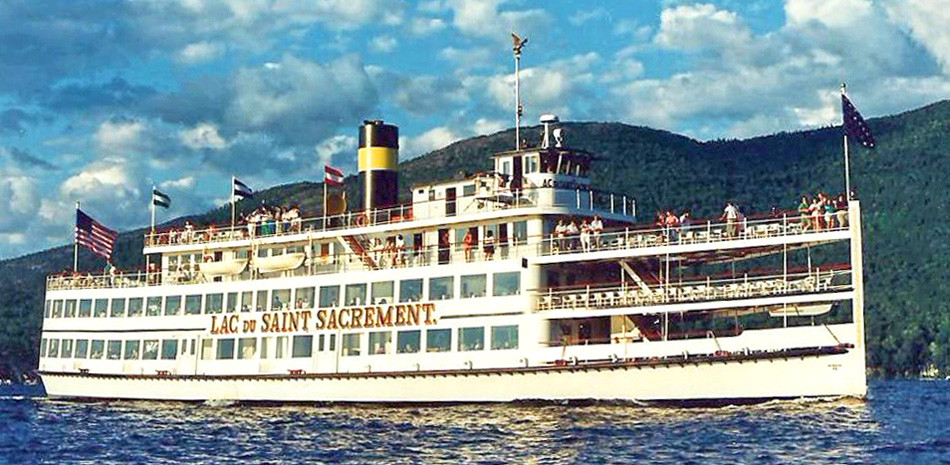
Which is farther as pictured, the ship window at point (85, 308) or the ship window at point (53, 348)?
the ship window at point (53, 348)

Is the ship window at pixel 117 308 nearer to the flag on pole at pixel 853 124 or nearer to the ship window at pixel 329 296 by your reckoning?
the ship window at pixel 329 296

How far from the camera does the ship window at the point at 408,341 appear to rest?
4325cm

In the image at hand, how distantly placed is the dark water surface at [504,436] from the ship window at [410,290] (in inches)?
150

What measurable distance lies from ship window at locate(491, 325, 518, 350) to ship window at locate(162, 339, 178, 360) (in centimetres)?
1550

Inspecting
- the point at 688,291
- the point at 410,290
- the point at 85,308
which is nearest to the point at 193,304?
the point at 85,308

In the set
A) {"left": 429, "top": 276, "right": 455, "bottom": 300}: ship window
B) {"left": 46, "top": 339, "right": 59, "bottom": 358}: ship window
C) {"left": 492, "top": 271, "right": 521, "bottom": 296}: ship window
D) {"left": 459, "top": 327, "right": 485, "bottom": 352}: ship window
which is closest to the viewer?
{"left": 492, "top": 271, "right": 521, "bottom": 296}: ship window

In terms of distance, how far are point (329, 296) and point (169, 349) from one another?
28.1 feet

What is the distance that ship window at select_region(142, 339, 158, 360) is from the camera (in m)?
51.0

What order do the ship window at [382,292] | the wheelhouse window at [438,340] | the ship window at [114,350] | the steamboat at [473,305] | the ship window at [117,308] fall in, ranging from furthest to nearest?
the ship window at [117,308] < the ship window at [114,350] < the ship window at [382,292] < the wheelhouse window at [438,340] < the steamboat at [473,305]

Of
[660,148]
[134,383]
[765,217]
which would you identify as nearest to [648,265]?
[765,217]

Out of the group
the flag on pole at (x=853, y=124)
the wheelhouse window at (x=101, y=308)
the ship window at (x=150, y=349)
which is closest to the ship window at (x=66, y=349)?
the wheelhouse window at (x=101, y=308)

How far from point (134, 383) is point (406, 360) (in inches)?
550

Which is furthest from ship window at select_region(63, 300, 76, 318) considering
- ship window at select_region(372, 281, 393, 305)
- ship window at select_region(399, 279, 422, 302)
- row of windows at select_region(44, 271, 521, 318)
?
ship window at select_region(399, 279, 422, 302)

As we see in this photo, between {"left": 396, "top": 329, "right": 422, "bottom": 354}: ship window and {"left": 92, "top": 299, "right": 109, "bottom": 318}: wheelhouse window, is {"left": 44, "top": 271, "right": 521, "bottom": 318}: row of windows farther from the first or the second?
{"left": 396, "top": 329, "right": 422, "bottom": 354}: ship window
